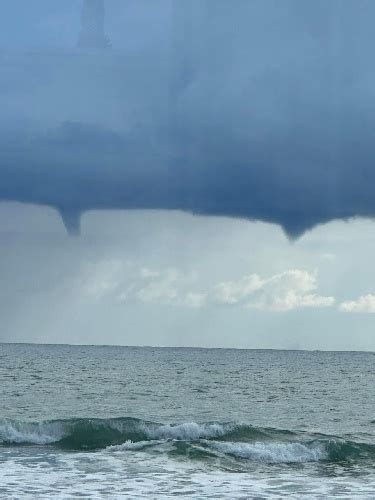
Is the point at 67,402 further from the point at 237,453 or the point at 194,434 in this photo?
the point at 237,453

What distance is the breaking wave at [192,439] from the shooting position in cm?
3516

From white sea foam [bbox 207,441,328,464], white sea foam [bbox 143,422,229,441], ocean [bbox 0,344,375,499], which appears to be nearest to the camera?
ocean [bbox 0,344,375,499]

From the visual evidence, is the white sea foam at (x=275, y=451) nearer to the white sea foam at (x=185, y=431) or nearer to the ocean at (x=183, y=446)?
the ocean at (x=183, y=446)

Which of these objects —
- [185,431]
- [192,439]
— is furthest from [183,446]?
[185,431]

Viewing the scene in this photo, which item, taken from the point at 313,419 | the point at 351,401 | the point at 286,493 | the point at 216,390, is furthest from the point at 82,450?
the point at 216,390

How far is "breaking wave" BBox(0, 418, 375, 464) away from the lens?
115 feet

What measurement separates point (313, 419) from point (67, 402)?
1748cm

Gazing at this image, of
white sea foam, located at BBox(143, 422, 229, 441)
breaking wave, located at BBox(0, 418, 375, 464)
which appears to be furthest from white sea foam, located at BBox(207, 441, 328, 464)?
white sea foam, located at BBox(143, 422, 229, 441)

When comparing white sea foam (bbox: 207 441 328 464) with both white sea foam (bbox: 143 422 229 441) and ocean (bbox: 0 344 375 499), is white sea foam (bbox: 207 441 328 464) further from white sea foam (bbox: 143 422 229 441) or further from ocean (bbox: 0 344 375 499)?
white sea foam (bbox: 143 422 229 441)

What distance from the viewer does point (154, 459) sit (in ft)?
109

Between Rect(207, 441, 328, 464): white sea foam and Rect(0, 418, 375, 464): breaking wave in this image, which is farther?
Rect(0, 418, 375, 464): breaking wave

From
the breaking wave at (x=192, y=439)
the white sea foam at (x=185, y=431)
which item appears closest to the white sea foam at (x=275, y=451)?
the breaking wave at (x=192, y=439)

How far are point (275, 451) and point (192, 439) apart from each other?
5374mm

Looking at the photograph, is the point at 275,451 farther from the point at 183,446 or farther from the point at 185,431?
the point at 185,431
